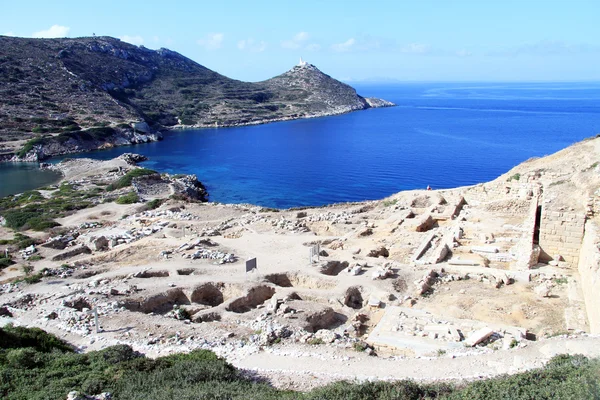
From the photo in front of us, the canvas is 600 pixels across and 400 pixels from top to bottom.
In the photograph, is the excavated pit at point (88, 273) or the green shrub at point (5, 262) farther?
the green shrub at point (5, 262)

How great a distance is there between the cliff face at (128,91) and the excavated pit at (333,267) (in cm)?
6981

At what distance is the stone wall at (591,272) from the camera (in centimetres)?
1197

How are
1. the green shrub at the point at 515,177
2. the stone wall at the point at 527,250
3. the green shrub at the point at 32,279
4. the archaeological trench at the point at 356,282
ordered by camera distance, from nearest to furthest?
the archaeological trench at the point at 356,282 → the stone wall at the point at 527,250 → the green shrub at the point at 32,279 → the green shrub at the point at 515,177

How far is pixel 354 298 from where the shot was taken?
16078mm

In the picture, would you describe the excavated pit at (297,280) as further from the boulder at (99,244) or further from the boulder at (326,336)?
the boulder at (99,244)

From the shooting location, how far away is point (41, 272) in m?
18.9

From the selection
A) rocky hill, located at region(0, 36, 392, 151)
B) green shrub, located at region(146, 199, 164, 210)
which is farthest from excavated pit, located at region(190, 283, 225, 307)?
rocky hill, located at region(0, 36, 392, 151)

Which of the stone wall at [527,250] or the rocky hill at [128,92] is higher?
the rocky hill at [128,92]

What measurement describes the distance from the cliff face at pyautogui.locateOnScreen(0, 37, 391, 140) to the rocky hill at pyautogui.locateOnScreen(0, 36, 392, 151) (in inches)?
6.7

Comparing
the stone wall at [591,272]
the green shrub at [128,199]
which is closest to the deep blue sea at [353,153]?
the green shrub at [128,199]

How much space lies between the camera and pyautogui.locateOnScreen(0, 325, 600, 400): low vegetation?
7.64 m

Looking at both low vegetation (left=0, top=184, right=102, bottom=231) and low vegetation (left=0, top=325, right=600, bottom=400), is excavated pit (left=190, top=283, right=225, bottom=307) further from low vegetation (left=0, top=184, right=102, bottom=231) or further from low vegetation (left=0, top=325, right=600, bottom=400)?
low vegetation (left=0, top=184, right=102, bottom=231)

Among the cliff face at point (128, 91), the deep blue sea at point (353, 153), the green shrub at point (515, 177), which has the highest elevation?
the cliff face at point (128, 91)

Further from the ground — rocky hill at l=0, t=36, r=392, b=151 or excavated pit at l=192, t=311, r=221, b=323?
rocky hill at l=0, t=36, r=392, b=151
